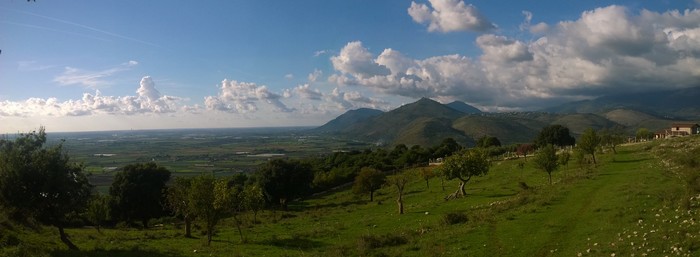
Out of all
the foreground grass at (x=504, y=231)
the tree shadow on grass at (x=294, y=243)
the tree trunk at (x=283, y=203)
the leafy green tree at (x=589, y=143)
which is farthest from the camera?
the tree trunk at (x=283, y=203)

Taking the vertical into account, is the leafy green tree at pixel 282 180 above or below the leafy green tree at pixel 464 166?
below

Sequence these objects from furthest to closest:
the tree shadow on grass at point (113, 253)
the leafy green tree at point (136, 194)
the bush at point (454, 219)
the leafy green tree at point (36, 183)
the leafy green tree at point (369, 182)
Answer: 1. the leafy green tree at point (369, 182)
2. the leafy green tree at point (136, 194)
3. the bush at point (454, 219)
4. the leafy green tree at point (36, 183)
5. the tree shadow on grass at point (113, 253)

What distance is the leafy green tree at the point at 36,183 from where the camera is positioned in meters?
31.6

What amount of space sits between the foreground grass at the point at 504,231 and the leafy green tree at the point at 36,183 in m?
2.00

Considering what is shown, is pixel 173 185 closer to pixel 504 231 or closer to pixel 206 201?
pixel 206 201

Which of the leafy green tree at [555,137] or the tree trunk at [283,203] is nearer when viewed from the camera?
the tree trunk at [283,203]

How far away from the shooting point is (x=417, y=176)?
285ft

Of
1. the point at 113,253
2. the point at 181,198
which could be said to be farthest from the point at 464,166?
the point at 113,253

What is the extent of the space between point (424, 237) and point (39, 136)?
1201 inches

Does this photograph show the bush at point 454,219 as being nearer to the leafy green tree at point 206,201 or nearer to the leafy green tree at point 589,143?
the leafy green tree at point 206,201

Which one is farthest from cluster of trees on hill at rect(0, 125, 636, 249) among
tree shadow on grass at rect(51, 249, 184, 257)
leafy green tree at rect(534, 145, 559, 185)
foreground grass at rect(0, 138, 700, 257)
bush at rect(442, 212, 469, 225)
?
bush at rect(442, 212, 469, 225)

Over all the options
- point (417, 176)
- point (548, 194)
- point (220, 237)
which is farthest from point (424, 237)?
point (417, 176)

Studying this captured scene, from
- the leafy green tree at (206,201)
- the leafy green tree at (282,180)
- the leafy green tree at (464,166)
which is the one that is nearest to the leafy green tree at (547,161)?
the leafy green tree at (464,166)

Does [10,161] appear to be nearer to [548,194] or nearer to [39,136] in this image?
[39,136]
